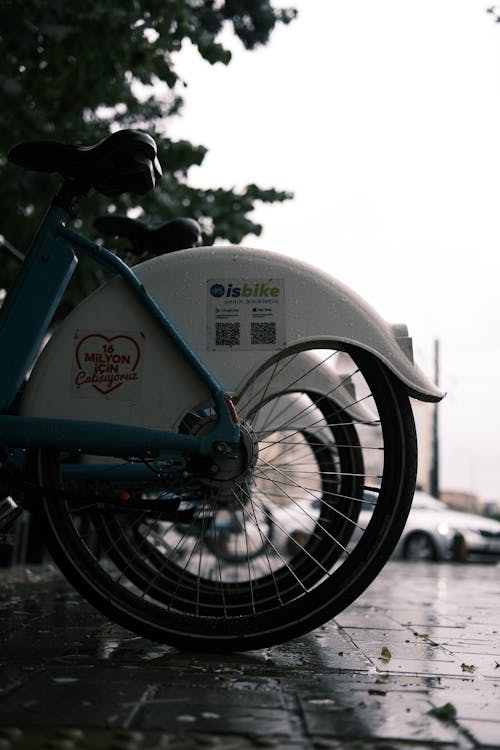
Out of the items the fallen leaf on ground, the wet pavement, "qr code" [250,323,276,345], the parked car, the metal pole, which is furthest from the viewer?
the metal pole

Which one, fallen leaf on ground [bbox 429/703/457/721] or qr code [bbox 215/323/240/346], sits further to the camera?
qr code [bbox 215/323/240/346]

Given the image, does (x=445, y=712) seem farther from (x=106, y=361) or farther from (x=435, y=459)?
(x=435, y=459)

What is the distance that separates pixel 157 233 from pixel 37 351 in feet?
4.32

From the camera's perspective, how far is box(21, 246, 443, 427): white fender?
335cm

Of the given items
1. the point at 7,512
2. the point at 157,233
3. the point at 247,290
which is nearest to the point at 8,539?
the point at 7,512

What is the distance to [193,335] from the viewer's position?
3.42m

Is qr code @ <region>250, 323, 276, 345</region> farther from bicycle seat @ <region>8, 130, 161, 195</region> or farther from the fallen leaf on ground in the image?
the fallen leaf on ground

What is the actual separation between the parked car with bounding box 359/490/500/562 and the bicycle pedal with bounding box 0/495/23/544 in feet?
45.0

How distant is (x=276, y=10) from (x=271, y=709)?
8129 millimetres

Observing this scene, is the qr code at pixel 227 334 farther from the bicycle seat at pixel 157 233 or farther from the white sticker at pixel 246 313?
the bicycle seat at pixel 157 233

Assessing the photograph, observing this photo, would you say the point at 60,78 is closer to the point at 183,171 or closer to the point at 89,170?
the point at 183,171

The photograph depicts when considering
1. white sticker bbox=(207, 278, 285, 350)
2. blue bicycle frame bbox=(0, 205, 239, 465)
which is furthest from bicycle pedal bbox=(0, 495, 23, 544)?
white sticker bbox=(207, 278, 285, 350)

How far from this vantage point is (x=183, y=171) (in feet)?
30.4

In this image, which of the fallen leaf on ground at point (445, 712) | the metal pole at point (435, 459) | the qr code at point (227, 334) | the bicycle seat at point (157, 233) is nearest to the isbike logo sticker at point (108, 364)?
the qr code at point (227, 334)
